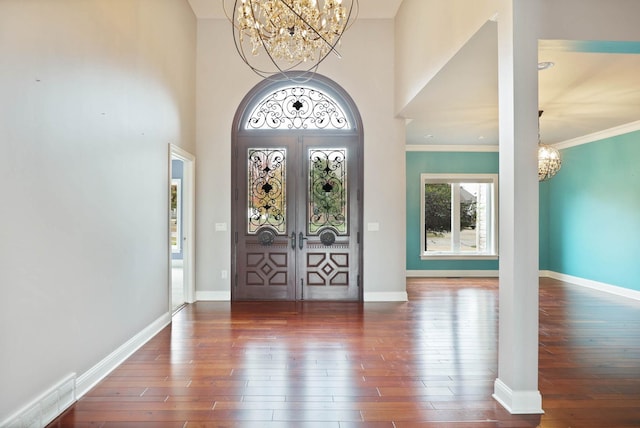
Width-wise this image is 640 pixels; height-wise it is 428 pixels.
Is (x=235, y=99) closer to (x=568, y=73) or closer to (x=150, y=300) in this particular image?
(x=150, y=300)

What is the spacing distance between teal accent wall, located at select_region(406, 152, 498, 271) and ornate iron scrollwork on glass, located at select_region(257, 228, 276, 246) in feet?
11.8

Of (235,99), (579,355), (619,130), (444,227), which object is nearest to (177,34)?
(235,99)

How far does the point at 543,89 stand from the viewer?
4535 millimetres

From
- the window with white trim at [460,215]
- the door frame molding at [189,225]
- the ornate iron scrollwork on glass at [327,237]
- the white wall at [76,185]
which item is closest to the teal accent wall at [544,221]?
the window with white trim at [460,215]

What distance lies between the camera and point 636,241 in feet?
20.3

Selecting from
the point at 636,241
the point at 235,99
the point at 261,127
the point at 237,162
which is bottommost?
the point at 636,241

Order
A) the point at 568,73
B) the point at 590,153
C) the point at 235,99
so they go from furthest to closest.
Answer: the point at 590,153
the point at 235,99
the point at 568,73

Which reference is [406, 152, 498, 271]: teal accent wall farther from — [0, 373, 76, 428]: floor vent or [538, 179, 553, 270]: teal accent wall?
[0, 373, 76, 428]: floor vent

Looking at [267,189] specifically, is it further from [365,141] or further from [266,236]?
[365,141]

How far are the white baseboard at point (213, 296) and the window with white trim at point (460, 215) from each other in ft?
14.6

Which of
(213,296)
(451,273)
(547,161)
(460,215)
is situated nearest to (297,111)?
(213,296)

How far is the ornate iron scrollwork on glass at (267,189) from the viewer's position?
5.88 meters

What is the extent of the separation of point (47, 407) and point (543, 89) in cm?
550

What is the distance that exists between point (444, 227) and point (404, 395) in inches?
242
